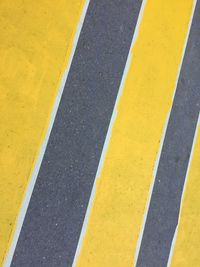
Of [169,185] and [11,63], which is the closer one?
[11,63]

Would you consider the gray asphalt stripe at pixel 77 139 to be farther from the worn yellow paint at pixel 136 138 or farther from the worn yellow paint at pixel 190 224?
the worn yellow paint at pixel 190 224

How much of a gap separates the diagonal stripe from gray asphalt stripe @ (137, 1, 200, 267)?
4.31 feet

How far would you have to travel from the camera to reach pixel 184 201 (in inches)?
161

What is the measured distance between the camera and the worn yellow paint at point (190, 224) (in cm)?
401

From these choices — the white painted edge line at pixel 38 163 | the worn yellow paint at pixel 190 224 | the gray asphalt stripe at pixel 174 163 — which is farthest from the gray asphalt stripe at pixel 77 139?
the worn yellow paint at pixel 190 224

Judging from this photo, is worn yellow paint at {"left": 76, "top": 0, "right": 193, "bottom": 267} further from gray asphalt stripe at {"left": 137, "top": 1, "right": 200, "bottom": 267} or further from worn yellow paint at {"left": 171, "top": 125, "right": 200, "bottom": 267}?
worn yellow paint at {"left": 171, "top": 125, "right": 200, "bottom": 267}

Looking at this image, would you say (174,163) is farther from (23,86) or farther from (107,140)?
(23,86)

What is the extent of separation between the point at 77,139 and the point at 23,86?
27.5 inches

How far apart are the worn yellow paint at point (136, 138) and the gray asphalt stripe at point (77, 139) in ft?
0.43

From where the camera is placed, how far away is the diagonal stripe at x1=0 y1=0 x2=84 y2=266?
329 centimetres

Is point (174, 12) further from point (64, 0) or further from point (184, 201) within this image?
point (184, 201)

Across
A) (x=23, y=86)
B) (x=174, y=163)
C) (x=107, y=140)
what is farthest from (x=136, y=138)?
(x=23, y=86)

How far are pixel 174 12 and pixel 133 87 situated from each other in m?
1.02

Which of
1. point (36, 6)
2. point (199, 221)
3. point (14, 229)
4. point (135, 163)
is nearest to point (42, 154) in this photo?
point (14, 229)
